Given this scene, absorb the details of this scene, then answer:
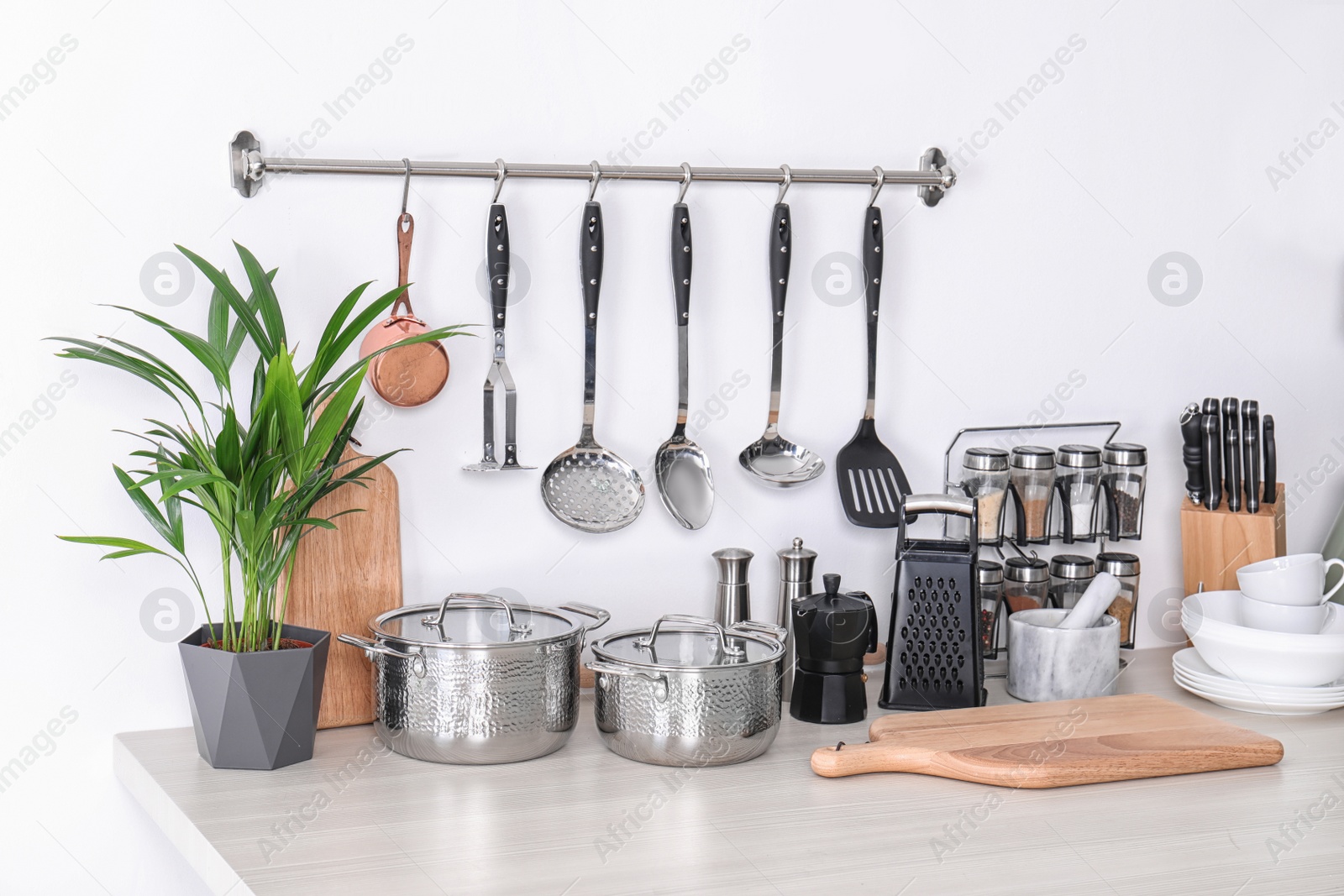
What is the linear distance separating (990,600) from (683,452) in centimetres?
44

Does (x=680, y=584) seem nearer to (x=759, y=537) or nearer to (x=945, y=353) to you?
(x=759, y=537)

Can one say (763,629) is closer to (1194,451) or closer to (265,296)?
(265,296)

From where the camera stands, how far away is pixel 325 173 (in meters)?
1.26

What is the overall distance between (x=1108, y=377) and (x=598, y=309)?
71cm

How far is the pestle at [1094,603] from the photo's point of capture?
138 centimetres

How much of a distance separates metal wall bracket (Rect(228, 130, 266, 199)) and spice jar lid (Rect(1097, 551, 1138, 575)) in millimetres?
1099

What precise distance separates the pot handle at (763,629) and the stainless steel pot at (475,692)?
17 centimetres

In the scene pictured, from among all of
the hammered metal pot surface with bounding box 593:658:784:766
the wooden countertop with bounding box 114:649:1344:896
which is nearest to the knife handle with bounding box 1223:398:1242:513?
the wooden countertop with bounding box 114:649:1344:896

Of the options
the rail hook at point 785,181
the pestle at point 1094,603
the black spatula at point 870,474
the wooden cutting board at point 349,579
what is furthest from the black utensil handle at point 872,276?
the wooden cutting board at point 349,579

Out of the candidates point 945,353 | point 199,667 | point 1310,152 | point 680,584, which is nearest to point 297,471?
point 199,667

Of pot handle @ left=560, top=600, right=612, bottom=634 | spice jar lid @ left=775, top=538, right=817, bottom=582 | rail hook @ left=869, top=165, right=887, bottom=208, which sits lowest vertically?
pot handle @ left=560, top=600, right=612, bottom=634

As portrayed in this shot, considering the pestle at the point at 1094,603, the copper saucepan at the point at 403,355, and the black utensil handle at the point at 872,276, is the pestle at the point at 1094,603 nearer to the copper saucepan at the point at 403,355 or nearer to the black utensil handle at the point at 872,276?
the black utensil handle at the point at 872,276

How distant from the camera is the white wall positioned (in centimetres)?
120

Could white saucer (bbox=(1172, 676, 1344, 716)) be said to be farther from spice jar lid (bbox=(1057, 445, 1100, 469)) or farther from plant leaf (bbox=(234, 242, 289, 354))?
plant leaf (bbox=(234, 242, 289, 354))
